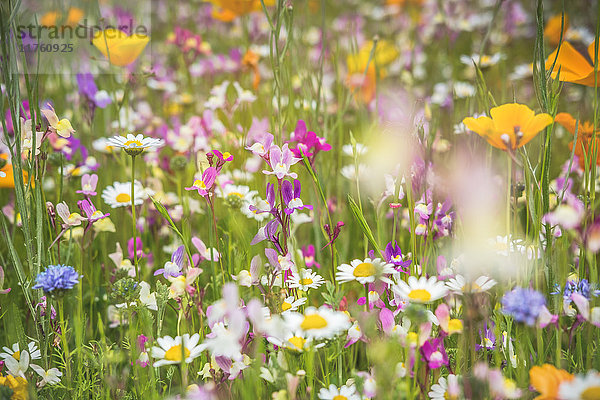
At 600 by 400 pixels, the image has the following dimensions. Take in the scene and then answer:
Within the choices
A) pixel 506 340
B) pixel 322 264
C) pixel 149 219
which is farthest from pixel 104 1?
pixel 506 340

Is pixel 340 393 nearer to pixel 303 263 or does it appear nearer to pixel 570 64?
pixel 303 263

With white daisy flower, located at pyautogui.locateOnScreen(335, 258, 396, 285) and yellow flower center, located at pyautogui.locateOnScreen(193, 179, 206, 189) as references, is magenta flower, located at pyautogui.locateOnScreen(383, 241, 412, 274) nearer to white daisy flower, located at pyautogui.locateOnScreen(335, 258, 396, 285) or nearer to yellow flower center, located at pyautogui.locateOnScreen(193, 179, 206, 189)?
white daisy flower, located at pyautogui.locateOnScreen(335, 258, 396, 285)

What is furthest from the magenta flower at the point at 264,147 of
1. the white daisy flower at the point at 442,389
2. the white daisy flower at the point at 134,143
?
the white daisy flower at the point at 442,389

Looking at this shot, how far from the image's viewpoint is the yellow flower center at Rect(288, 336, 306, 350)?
65 cm

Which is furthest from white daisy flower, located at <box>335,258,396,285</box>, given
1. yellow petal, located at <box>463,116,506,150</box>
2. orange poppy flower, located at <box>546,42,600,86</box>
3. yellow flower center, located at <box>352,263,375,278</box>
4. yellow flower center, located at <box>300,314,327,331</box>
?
orange poppy flower, located at <box>546,42,600,86</box>

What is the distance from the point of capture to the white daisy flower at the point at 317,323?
62 centimetres

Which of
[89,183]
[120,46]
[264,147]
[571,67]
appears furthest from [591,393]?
[120,46]

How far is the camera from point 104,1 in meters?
3.49

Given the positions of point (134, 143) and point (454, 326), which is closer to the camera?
point (454, 326)

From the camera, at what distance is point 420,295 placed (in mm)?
668

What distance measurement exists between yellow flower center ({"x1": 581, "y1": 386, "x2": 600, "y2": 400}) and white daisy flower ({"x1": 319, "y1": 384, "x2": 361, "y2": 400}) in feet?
0.79

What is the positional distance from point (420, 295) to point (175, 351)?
0.29 m

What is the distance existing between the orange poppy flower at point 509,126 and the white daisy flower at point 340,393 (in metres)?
0.34

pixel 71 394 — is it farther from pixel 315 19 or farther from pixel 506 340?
pixel 315 19
